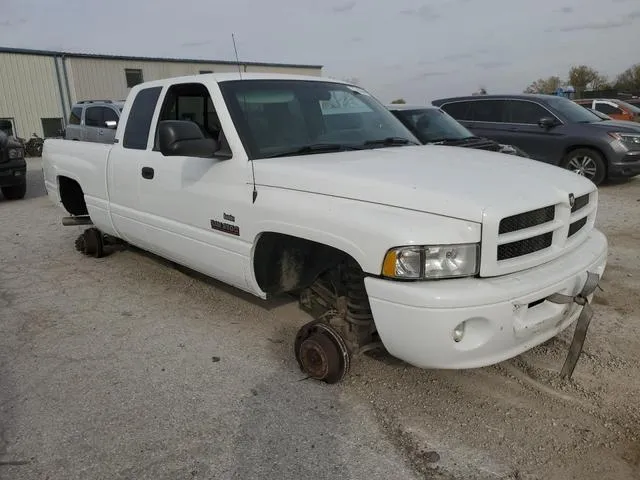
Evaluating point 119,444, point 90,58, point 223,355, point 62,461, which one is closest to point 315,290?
point 223,355

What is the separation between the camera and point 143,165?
436 cm

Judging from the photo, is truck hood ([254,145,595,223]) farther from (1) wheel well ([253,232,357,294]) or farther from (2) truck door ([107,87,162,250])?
(2) truck door ([107,87,162,250])

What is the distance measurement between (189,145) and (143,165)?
120cm

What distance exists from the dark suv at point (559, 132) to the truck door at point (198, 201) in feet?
26.8

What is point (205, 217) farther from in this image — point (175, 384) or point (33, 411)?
point (33, 411)

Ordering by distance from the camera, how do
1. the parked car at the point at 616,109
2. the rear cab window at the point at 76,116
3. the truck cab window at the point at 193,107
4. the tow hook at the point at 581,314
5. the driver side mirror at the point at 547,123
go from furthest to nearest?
the parked car at the point at 616,109, the rear cab window at the point at 76,116, the driver side mirror at the point at 547,123, the truck cab window at the point at 193,107, the tow hook at the point at 581,314

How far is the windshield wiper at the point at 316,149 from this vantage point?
3498 mm

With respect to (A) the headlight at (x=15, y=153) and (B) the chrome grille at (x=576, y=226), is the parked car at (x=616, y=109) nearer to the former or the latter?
(B) the chrome grille at (x=576, y=226)

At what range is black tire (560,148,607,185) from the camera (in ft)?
32.8

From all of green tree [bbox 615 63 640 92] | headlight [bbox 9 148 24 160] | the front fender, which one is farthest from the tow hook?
green tree [bbox 615 63 640 92]

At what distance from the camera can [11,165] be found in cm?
1042

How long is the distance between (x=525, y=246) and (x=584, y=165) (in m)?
8.56

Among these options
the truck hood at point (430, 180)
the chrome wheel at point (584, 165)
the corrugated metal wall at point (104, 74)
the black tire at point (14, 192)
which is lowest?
the black tire at point (14, 192)

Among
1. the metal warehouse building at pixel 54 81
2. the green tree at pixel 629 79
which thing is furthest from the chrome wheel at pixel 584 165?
the green tree at pixel 629 79
